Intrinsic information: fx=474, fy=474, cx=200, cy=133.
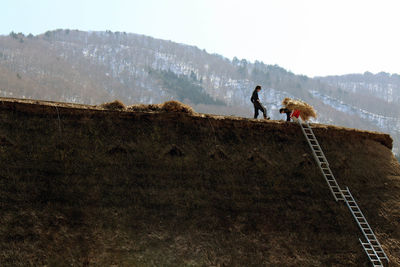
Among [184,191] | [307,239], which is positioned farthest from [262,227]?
[184,191]

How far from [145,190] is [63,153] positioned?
2.52m

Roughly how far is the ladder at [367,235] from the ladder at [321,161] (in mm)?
365

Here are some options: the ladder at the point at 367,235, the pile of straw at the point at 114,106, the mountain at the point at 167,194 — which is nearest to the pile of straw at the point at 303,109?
the mountain at the point at 167,194

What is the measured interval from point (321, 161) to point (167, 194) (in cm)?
652

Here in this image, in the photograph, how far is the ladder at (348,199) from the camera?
50.4ft

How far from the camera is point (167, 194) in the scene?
45.3ft

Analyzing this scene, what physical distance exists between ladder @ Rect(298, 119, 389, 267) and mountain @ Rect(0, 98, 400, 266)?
0.23 metres

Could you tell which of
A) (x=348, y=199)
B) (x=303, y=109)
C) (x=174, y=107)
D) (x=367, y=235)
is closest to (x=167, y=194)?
(x=174, y=107)

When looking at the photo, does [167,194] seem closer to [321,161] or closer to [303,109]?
[321,161]

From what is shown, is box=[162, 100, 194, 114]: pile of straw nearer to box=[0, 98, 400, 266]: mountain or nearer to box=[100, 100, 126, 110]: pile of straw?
box=[0, 98, 400, 266]: mountain

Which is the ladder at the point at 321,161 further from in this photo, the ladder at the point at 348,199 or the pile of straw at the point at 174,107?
the pile of straw at the point at 174,107

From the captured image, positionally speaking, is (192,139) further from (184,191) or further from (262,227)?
(262,227)

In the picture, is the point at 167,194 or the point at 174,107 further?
the point at 174,107

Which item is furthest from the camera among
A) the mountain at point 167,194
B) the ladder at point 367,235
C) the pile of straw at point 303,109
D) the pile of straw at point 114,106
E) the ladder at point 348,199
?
the pile of straw at point 303,109
